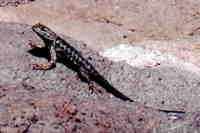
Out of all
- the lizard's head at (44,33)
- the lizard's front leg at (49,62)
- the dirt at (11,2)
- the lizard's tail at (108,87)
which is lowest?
the dirt at (11,2)

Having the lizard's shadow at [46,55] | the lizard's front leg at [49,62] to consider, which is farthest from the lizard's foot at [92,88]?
the lizard's front leg at [49,62]

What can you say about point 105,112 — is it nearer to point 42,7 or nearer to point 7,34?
point 7,34

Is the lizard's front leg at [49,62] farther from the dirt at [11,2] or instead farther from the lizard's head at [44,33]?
the dirt at [11,2]

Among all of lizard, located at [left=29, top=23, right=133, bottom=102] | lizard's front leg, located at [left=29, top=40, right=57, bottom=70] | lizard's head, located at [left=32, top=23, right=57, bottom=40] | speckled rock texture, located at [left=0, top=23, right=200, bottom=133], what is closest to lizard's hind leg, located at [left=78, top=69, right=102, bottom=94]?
lizard, located at [left=29, top=23, right=133, bottom=102]

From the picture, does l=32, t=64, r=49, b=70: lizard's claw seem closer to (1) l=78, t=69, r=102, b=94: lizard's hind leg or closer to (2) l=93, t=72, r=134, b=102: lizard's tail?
(1) l=78, t=69, r=102, b=94: lizard's hind leg

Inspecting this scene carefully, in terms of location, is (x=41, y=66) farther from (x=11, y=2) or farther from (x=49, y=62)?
(x=11, y=2)

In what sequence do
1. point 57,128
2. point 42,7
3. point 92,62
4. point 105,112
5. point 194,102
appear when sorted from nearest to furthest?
point 57,128
point 105,112
point 194,102
point 92,62
point 42,7

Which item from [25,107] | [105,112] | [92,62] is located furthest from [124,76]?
[25,107]
